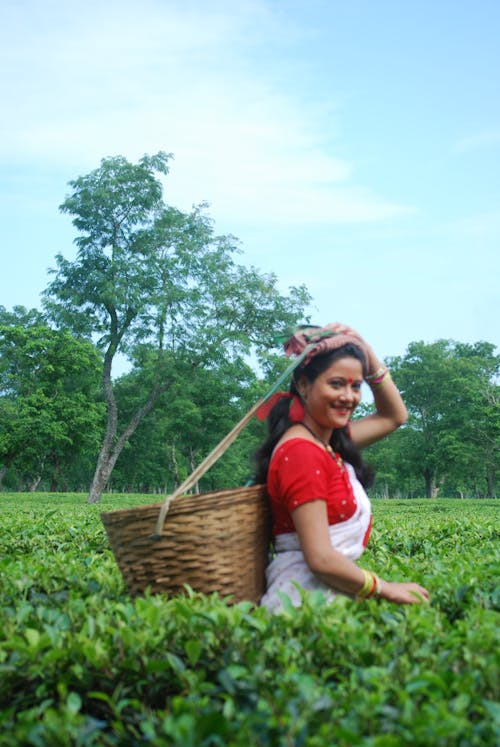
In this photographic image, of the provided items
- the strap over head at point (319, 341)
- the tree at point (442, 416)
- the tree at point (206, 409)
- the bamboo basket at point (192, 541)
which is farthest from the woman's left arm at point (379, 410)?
the tree at point (442, 416)

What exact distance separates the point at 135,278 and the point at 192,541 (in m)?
22.6

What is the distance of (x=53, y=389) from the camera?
32.0 m

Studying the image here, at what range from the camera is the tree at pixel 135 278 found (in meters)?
24.9

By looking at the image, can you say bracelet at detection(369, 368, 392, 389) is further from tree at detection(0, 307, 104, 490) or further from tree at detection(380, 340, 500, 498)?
tree at detection(380, 340, 500, 498)

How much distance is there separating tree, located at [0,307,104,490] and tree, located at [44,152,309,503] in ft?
14.3

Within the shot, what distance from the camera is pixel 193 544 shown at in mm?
2816

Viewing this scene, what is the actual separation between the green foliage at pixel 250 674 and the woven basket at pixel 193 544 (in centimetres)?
9

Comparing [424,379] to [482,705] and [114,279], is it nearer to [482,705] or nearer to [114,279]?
[114,279]

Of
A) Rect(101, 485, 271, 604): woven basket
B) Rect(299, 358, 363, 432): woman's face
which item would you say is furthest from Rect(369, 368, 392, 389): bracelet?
Rect(101, 485, 271, 604): woven basket

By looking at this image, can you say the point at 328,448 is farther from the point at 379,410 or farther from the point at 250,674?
the point at 250,674

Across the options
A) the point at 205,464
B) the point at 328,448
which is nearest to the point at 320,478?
the point at 328,448

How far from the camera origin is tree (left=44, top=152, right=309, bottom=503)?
24891mm

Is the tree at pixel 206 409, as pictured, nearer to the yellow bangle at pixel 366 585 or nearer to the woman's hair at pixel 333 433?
the woman's hair at pixel 333 433

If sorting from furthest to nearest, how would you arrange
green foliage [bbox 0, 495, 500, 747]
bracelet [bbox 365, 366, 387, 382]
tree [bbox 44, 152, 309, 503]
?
1. tree [bbox 44, 152, 309, 503]
2. bracelet [bbox 365, 366, 387, 382]
3. green foliage [bbox 0, 495, 500, 747]
